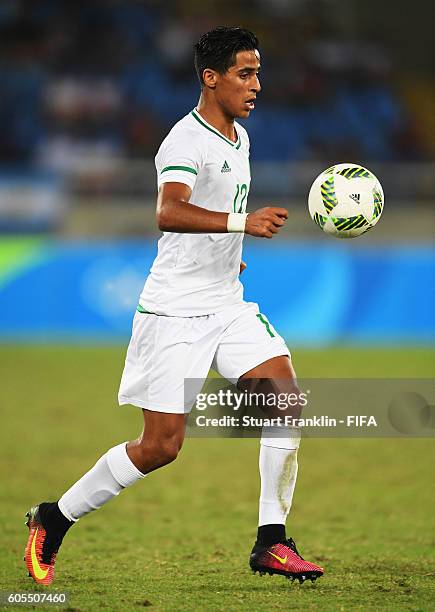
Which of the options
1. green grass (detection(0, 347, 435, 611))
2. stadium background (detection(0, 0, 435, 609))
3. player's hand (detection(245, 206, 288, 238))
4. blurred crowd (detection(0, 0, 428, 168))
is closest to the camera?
player's hand (detection(245, 206, 288, 238))

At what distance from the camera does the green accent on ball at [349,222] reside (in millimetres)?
4621

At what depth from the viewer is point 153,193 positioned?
15.5 meters

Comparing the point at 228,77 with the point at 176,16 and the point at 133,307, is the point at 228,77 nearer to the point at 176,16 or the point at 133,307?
the point at 133,307

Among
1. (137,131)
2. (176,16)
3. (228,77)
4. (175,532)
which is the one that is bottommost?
(175,532)

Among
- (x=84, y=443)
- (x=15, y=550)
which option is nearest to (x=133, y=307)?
(x=84, y=443)

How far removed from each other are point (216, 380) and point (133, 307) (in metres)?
8.25

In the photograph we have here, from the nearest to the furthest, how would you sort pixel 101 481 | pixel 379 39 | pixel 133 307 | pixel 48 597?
pixel 48 597
pixel 101 481
pixel 133 307
pixel 379 39

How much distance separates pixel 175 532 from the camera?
19.7ft

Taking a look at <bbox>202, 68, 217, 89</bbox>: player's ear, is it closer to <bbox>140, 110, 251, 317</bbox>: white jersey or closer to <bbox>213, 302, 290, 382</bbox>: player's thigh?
<bbox>140, 110, 251, 317</bbox>: white jersey

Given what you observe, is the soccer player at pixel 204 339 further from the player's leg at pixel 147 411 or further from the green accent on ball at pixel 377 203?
the green accent on ball at pixel 377 203

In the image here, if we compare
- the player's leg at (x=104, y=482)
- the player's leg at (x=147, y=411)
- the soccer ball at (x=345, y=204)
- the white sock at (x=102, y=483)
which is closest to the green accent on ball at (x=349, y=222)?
the soccer ball at (x=345, y=204)

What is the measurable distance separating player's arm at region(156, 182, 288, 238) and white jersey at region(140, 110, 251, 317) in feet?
0.75

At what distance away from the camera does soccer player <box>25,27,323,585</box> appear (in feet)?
15.2

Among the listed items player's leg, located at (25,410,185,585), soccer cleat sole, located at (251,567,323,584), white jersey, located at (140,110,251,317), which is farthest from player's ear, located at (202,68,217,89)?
soccer cleat sole, located at (251,567,323,584)
